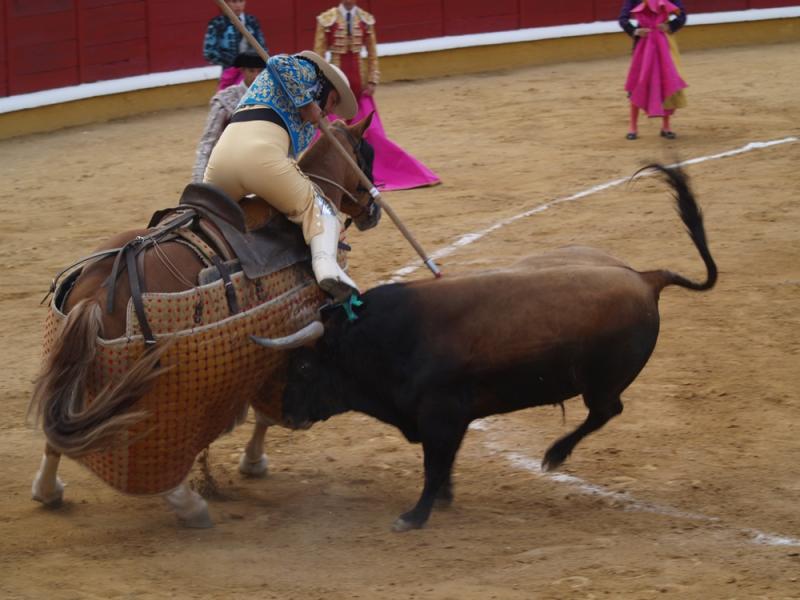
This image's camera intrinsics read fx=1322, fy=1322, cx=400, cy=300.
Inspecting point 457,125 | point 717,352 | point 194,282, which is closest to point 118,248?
point 194,282

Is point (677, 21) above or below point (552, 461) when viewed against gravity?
above

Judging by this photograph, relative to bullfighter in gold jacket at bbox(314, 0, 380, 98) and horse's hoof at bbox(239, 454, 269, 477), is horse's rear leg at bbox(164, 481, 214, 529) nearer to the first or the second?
horse's hoof at bbox(239, 454, 269, 477)

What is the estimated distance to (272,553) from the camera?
388cm

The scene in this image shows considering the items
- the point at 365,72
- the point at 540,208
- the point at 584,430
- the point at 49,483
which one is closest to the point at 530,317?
the point at 584,430

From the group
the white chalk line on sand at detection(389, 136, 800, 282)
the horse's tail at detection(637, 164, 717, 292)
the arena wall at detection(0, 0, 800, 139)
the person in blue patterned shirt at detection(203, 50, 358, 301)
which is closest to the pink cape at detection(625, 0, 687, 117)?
the white chalk line on sand at detection(389, 136, 800, 282)

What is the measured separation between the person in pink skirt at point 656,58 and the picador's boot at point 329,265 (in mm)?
6136

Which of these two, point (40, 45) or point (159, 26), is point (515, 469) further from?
point (159, 26)

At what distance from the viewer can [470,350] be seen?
159 inches

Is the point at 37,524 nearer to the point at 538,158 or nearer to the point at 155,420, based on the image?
the point at 155,420

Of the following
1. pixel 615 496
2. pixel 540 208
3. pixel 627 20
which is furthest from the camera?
pixel 627 20

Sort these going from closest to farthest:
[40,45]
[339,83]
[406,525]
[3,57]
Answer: [406,525], [339,83], [3,57], [40,45]

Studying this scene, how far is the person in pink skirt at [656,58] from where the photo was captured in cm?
987

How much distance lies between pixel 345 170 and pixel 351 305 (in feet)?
2.11

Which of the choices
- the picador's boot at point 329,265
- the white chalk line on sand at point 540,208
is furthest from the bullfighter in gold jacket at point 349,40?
the picador's boot at point 329,265
